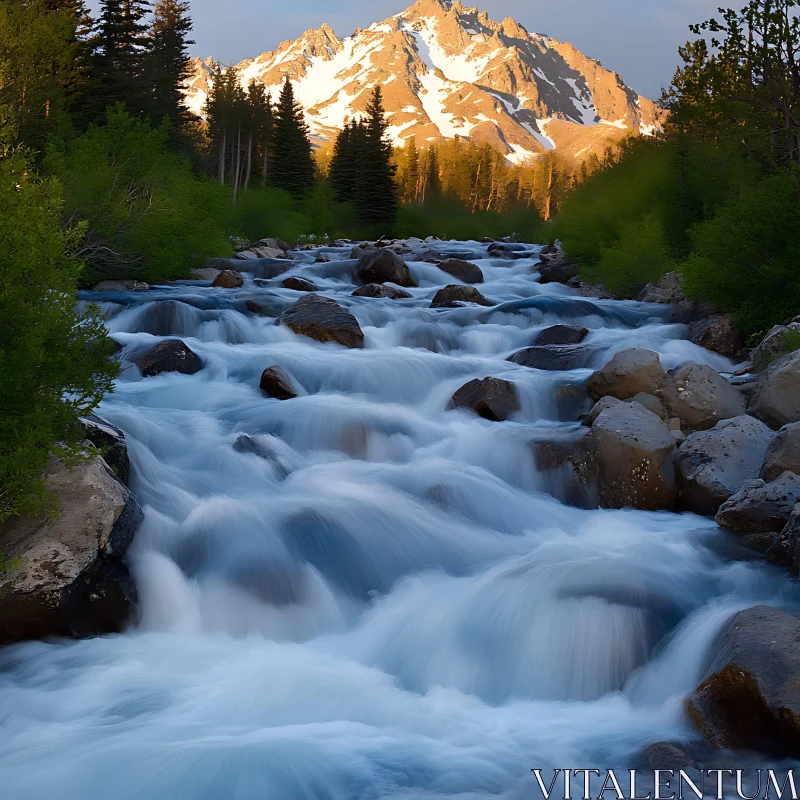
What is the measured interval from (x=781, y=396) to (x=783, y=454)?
2.73 metres

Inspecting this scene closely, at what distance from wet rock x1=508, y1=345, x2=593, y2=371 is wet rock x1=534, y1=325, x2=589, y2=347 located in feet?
4.09

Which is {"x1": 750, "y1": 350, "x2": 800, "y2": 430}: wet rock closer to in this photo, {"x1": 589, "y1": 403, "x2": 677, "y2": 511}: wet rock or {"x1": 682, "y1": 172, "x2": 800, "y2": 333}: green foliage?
{"x1": 589, "y1": 403, "x2": 677, "y2": 511}: wet rock

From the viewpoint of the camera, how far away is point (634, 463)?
1124 centimetres

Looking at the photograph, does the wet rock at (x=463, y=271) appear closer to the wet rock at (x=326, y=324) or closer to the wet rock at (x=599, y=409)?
the wet rock at (x=326, y=324)

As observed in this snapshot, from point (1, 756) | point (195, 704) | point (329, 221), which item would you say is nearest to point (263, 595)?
point (195, 704)

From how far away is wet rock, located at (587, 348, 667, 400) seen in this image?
13758 mm

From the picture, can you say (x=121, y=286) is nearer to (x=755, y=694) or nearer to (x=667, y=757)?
(x=667, y=757)

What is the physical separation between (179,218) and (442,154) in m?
122

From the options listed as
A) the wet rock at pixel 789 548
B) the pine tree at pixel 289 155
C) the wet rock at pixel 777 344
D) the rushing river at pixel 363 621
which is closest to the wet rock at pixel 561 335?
the wet rock at pixel 777 344

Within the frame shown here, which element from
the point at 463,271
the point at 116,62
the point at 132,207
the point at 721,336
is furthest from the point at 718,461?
the point at 116,62

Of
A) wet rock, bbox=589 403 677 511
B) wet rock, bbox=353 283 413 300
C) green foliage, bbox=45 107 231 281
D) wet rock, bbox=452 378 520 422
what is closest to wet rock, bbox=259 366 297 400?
wet rock, bbox=452 378 520 422

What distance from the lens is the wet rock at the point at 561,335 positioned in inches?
762

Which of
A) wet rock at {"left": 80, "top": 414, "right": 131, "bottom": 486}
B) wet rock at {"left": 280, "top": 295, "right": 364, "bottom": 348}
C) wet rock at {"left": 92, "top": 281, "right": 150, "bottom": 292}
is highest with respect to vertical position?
wet rock at {"left": 92, "top": 281, "right": 150, "bottom": 292}

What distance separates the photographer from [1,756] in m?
5.89
